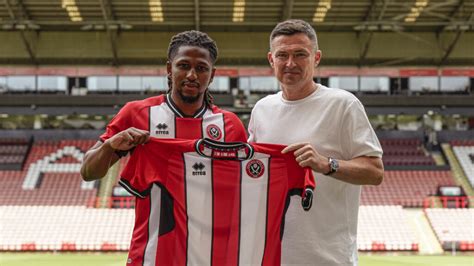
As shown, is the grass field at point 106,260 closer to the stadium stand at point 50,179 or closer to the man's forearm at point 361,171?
the stadium stand at point 50,179

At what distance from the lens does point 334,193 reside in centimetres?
400

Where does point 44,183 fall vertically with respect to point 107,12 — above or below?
below

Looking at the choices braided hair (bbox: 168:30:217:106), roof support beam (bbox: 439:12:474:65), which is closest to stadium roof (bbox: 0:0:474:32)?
roof support beam (bbox: 439:12:474:65)

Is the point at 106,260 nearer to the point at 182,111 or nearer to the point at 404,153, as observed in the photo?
the point at 182,111

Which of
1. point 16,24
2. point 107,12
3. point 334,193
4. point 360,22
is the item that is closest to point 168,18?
point 107,12

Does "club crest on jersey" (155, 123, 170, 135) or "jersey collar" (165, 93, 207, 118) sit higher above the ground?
"jersey collar" (165, 93, 207, 118)

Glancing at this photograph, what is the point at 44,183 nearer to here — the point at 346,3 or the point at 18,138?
the point at 18,138

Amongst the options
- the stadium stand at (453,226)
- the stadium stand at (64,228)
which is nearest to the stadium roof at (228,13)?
the stadium stand at (453,226)

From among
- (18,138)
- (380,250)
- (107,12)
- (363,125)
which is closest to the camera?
(363,125)

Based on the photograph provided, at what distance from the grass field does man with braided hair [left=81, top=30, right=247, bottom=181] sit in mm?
13046

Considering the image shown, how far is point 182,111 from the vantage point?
4.06 metres

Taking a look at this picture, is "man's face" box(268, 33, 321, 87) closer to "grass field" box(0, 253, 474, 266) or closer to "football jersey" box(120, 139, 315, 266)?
"football jersey" box(120, 139, 315, 266)

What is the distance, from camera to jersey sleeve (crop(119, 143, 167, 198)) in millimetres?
3812

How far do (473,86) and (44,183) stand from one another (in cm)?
2066
